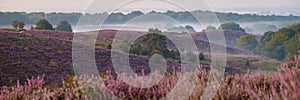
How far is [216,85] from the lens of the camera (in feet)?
16.8

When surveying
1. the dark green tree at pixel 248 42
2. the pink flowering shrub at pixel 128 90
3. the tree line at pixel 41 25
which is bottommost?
the pink flowering shrub at pixel 128 90

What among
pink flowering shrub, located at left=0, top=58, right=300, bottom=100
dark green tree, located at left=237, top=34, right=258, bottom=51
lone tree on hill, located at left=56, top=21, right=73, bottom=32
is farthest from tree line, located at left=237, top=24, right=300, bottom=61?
pink flowering shrub, located at left=0, top=58, right=300, bottom=100

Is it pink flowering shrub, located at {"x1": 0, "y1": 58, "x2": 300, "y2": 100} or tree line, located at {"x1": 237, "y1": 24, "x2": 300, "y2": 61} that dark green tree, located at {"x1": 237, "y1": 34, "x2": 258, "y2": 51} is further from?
pink flowering shrub, located at {"x1": 0, "y1": 58, "x2": 300, "y2": 100}

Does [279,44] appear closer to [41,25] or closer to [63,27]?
[63,27]

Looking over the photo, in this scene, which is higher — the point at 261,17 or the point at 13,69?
the point at 261,17

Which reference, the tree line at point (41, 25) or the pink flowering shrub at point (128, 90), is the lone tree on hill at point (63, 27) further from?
the pink flowering shrub at point (128, 90)

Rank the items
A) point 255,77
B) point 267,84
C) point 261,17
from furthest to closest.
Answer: point 261,17 < point 255,77 < point 267,84

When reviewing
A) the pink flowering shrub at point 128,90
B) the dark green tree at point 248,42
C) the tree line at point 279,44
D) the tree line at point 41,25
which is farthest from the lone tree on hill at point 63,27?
the pink flowering shrub at point 128,90

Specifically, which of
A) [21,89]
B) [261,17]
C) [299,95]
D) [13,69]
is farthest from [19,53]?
[261,17]

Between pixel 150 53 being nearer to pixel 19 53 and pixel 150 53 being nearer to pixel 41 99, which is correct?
pixel 19 53

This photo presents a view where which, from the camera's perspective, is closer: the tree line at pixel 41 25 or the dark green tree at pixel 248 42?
the tree line at pixel 41 25

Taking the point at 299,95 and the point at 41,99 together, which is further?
the point at 41,99

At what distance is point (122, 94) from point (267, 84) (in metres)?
1.85

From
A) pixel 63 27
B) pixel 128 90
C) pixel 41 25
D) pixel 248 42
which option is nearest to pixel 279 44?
pixel 248 42
